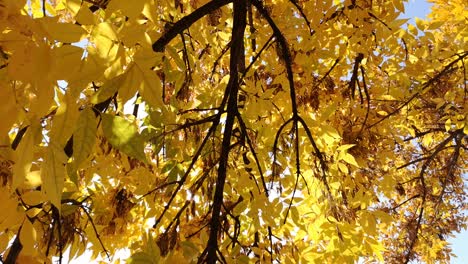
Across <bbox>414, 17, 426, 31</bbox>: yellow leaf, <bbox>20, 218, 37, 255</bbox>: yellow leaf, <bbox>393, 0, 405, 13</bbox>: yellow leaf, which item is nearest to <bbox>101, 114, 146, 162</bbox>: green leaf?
<bbox>20, 218, 37, 255</bbox>: yellow leaf

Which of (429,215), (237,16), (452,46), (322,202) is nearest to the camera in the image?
(237,16)

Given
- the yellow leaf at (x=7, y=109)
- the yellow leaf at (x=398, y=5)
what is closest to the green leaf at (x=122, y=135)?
the yellow leaf at (x=7, y=109)

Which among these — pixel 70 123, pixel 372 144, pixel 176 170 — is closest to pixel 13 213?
pixel 70 123

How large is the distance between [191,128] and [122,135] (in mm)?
1896

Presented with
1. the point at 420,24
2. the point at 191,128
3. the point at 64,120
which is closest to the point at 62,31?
the point at 64,120

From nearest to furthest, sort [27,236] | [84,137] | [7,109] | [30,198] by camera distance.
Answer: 1. [7,109]
2. [84,137]
3. [27,236]
4. [30,198]

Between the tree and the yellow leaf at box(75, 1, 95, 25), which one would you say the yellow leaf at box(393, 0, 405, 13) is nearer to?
the tree

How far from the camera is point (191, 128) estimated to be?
9.36 ft

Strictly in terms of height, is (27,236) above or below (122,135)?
below

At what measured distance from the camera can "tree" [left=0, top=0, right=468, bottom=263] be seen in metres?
0.85

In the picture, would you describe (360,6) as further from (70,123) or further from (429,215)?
(429,215)

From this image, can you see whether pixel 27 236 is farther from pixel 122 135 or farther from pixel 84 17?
pixel 84 17

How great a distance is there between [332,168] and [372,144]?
1453 millimetres

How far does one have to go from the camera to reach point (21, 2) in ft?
2.43
